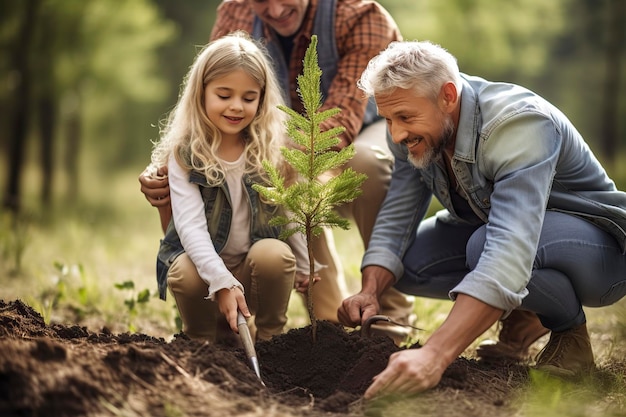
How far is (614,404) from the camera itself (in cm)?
275

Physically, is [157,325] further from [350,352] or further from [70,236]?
[70,236]

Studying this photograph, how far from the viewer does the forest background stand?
210 inches

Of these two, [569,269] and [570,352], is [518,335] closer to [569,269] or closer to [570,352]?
[570,352]

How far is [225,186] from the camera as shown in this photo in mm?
3328

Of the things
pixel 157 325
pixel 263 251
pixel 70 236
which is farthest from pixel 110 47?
pixel 263 251

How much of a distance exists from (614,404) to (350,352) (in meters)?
1.01

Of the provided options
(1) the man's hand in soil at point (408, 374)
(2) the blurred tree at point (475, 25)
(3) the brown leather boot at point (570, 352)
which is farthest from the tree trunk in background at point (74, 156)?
(1) the man's hand in soil at point (408, 374)

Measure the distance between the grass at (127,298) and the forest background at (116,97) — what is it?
20 mm

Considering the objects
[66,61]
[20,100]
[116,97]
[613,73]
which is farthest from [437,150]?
[116,97]

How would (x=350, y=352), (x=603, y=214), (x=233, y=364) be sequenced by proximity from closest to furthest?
(x=233, y=364), (x=350, y=352), (x=603, y=214)

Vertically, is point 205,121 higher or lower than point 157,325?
higher

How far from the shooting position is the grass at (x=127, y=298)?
9.00ft

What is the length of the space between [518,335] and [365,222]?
40.6 inches

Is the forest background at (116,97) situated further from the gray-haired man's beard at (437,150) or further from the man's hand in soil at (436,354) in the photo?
the man's hand in soil at (436,354)
